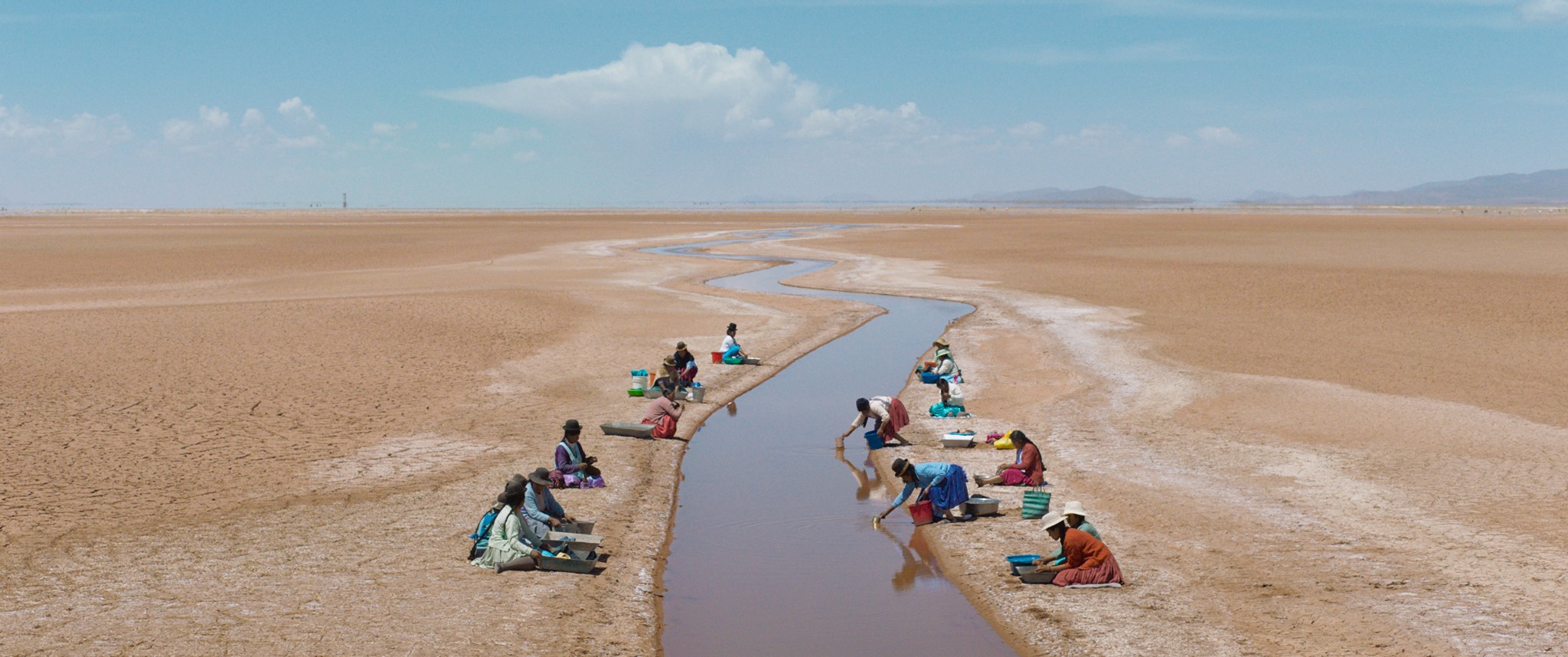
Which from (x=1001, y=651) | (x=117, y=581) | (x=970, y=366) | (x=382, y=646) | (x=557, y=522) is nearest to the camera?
(x=382, y=646)

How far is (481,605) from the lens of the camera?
1207 centimetres

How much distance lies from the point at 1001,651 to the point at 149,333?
26.3 meters

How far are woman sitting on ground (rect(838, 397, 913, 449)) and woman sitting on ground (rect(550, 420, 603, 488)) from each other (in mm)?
4977

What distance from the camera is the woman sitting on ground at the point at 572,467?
17.0 meters

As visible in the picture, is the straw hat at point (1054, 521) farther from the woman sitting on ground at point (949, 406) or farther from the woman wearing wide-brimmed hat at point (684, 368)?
the woman wearing wide-brimmed hat at point (684, 368)

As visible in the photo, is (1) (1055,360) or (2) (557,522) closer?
(2) (557,522)

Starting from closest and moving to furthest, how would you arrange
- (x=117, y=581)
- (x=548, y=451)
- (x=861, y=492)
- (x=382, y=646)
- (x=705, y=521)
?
(x=382, y=646)
(x=117, y=581)
(x=705, y=521)
(x=861, y=492)
(x=548, y=451)

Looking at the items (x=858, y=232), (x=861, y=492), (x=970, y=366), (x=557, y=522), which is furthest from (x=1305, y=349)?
Result: (x=858, y=232)

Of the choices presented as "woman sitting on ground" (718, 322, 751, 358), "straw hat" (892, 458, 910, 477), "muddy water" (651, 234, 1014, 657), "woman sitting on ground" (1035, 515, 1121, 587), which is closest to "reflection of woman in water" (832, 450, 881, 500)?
"muddy water" (651, 234, 1014, 657)

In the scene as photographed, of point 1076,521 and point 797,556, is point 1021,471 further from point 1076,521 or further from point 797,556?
point 797,556

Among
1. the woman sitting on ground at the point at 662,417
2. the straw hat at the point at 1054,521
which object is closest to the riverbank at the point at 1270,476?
the straw hat at the point at 1054,521

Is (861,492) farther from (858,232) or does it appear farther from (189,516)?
(858,232)

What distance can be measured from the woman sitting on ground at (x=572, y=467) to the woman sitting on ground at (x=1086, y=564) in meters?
7.20

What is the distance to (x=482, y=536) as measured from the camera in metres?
13.7
